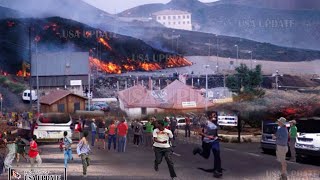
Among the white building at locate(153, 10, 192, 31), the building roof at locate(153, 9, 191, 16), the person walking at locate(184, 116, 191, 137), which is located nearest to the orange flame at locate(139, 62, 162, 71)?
the white building at locate(153, 10, 192, 31)

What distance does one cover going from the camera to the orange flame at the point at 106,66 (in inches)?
571

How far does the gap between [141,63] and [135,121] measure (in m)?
1.58

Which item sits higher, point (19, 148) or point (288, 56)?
point (288, 56)

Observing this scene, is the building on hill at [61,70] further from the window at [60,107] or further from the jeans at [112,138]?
the jeans at [112,138]

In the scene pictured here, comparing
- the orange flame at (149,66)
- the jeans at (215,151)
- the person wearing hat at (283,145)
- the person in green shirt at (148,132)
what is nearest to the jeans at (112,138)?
the person in green shirt at (148,132)

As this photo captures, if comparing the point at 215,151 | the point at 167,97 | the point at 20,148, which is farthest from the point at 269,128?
the point at 20,148

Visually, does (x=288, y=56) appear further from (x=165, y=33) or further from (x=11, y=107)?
(x=11, y=107)

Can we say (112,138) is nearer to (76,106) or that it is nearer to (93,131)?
(93,131)

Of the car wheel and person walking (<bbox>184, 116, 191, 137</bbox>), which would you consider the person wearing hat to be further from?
person walking (<bbox>184, 116, 191, 137</bbox>)

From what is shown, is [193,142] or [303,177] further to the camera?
[193,142]

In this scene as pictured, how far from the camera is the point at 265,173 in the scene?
10.8 meters

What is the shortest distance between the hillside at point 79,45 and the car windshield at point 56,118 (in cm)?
169

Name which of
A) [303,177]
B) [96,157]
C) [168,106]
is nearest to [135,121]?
[168,106]

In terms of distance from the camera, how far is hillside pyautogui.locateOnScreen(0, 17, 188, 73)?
1432 cm
